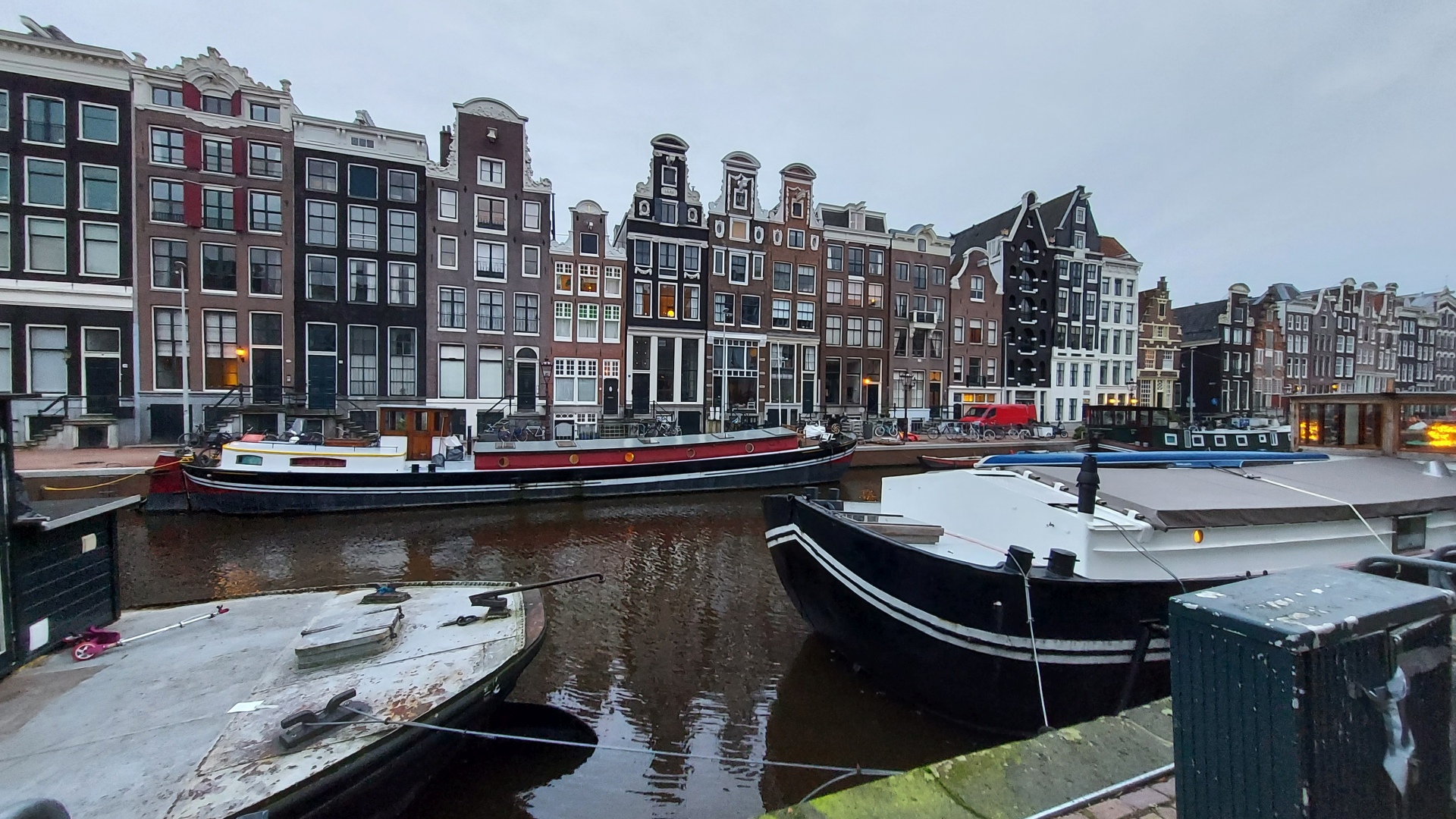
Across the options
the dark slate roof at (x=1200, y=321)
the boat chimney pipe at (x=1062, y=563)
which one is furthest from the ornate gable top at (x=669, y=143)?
the dark slate roof at (x=1200, y=321)

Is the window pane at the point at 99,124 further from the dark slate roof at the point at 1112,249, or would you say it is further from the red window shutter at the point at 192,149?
the dark slate roof at the point at 1112,249

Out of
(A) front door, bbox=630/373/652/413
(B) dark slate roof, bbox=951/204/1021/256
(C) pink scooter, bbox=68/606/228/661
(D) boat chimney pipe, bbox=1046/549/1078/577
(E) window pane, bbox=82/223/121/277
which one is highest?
(B) dark slate roof, bbox=951/204/1021/256

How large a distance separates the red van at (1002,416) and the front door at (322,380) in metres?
35.9

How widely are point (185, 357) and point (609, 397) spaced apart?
19.3 meters

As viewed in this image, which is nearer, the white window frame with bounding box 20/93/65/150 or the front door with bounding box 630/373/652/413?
the white window frame with bounding box 20/93/65/150

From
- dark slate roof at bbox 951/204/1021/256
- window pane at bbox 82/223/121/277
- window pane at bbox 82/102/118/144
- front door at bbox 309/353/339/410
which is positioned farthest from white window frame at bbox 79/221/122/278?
dark slate roof at bbox 951/204/1021/256

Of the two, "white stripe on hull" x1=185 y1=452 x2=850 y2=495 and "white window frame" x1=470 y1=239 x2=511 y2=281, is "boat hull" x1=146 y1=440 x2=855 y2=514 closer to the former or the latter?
"white stripe on hull" x1=185 y1=452 x2=850 y2=495

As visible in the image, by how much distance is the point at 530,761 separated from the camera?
22.2 ft

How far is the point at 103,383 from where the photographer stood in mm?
28109

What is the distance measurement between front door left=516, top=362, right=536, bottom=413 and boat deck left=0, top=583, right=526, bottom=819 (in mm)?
27141

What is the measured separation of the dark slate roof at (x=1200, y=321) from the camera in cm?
5675

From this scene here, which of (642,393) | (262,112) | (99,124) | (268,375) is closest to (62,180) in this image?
(99,124)

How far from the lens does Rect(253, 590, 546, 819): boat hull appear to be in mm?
4336

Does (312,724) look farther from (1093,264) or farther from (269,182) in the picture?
(1093,264)
